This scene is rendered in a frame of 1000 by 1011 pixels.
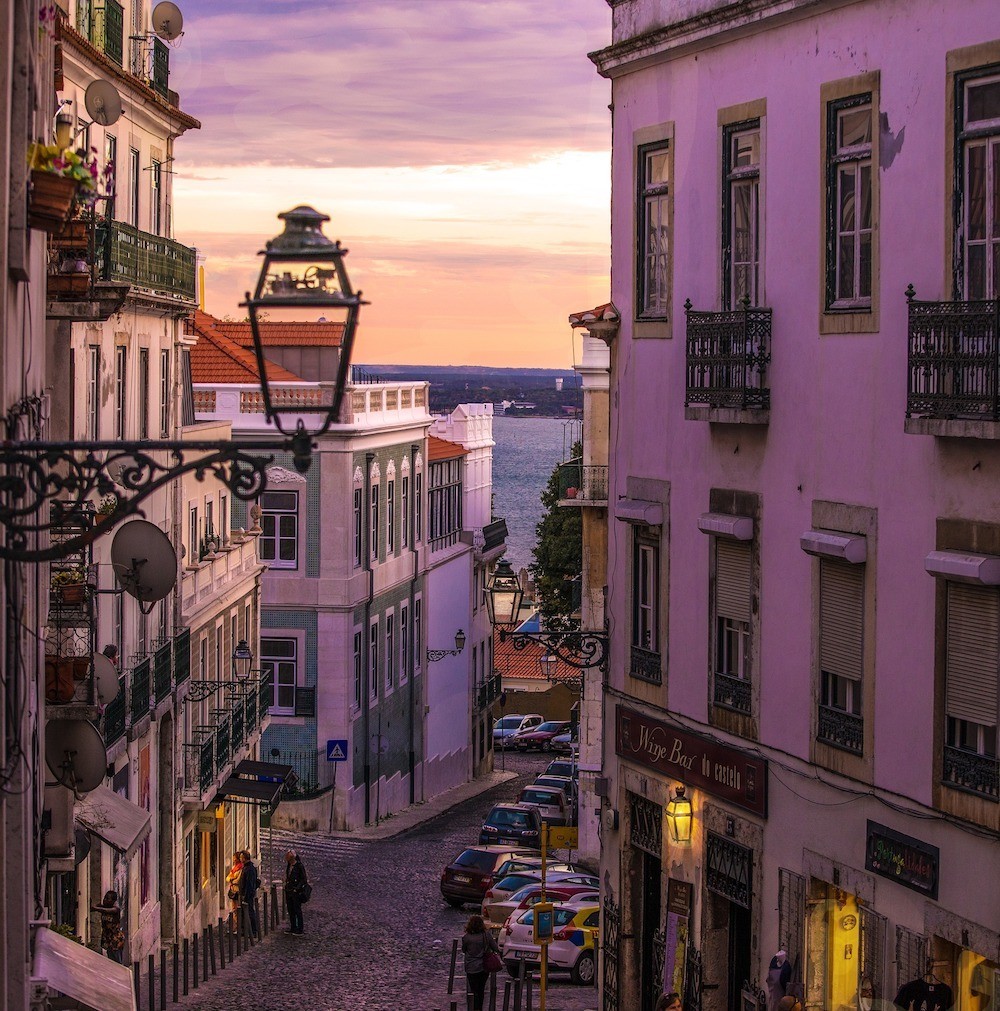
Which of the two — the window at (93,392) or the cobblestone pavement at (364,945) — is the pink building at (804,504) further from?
the window at (93,392)

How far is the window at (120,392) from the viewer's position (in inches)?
1070

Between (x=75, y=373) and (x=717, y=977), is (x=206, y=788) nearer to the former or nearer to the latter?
(x=75, y=373)

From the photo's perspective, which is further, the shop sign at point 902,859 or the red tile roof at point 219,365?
the red tile roof at point 219,365

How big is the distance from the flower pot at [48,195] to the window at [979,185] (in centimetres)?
681

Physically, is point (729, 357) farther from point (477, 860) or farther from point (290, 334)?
point (290, 334)

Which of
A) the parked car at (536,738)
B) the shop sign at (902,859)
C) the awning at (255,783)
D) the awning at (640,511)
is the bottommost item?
the parked car at (536,738)

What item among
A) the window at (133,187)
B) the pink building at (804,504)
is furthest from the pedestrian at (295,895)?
the pink building at (804,504)

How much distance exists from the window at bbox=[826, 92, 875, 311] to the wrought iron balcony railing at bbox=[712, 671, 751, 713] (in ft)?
12.0

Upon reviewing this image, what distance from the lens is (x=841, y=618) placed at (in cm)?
1593

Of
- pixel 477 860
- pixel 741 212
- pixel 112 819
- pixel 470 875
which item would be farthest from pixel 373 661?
pixel 741 212

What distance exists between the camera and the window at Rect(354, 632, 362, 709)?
45750 millimetres

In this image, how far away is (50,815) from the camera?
17.5 meters

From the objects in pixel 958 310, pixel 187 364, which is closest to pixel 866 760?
pixel 958 310

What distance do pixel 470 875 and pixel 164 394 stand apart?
955 cm
